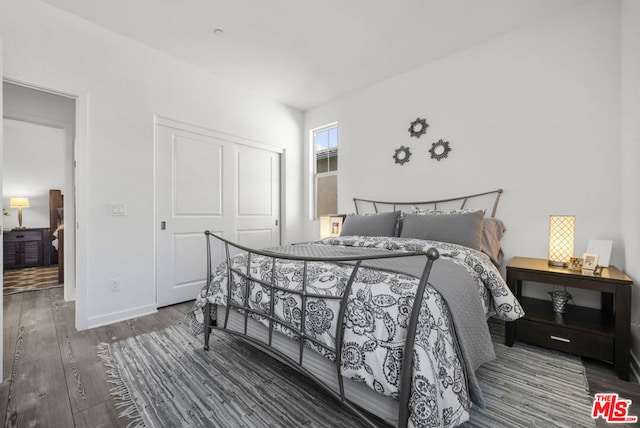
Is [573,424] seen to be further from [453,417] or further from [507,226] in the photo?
[507,226]

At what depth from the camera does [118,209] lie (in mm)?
2697

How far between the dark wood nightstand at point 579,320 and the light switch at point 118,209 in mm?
3380

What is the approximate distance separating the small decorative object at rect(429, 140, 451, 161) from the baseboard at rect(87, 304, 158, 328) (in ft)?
11.1

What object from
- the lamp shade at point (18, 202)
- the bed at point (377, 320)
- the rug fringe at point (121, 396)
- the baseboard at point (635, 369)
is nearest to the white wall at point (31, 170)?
the lamp shade at point (18, 202)

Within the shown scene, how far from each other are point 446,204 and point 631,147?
4.60 ft

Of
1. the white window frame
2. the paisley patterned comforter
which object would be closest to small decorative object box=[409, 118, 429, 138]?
the white window frame

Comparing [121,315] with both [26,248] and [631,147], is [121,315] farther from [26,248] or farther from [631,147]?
[631,147]

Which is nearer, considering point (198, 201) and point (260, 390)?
point (260, 390)

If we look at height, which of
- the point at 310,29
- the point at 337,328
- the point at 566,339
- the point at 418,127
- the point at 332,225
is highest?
the point at 310,29

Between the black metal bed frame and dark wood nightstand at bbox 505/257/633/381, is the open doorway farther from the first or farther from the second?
dark wood nightstand at bbox 505/257/633/381

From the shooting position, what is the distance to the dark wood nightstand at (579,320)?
1.72 m

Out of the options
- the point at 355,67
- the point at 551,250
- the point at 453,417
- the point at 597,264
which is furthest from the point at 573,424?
the point at 355,67

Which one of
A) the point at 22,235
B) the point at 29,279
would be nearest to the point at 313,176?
the point at 29,279

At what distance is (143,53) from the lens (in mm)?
2871
